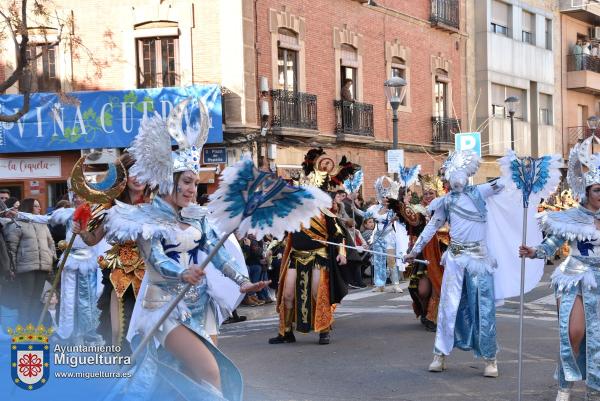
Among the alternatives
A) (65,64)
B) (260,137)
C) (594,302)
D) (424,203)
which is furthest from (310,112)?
(594,302)

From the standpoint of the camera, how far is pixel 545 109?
37688mm

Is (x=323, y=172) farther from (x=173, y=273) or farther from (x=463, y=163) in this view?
(x=173, y=273)

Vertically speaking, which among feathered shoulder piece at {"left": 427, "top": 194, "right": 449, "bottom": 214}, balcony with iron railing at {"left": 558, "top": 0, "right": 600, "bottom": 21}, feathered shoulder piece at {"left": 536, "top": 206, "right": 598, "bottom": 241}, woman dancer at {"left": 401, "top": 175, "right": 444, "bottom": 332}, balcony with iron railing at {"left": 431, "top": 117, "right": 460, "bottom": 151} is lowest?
woman dancer at {"left": 401, "top": 175, "right": 444, "bottom": 332}

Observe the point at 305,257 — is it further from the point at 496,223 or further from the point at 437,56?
the point at 437,56

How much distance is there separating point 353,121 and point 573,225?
61.3 feet

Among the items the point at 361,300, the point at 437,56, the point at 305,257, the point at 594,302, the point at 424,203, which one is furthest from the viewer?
the point at 437,56

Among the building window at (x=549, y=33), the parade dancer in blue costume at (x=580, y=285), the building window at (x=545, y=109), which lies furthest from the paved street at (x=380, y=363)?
the building window at (x=549, y=33)

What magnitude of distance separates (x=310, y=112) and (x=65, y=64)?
641cm

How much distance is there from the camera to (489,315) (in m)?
8.22

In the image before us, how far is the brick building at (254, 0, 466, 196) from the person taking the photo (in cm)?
2245

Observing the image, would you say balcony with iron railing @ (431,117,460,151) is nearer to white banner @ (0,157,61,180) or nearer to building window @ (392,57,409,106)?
building window @ (392,57,409,106)

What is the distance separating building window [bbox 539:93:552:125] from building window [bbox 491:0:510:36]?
4.05 m

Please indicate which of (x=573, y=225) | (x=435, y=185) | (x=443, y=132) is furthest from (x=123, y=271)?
(x=443, y=132)

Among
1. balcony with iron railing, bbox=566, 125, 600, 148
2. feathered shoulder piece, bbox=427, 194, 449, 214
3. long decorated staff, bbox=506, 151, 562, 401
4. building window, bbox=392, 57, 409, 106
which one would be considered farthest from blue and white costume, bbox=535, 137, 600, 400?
balcony with iron railing, bbox=566, 125, 600, 148
